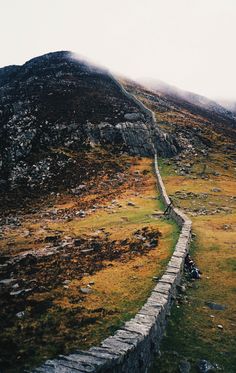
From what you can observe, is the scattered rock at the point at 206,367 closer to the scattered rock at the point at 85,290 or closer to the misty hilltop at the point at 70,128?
the scattered rock at the point at 85,290

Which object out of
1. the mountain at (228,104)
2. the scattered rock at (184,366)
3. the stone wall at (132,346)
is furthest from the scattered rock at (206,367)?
the mountain at (228,104)

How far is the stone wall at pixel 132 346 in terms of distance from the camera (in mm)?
7824

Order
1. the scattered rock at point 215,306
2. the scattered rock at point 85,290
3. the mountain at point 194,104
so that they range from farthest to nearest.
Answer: the mountain at point 194,104, the scattered rock at point 85,290, the scattered rock at point 215,306

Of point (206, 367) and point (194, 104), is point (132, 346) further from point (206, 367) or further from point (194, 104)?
point (194, 104)

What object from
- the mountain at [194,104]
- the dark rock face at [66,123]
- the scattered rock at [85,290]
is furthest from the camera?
the mountain at [194,104]

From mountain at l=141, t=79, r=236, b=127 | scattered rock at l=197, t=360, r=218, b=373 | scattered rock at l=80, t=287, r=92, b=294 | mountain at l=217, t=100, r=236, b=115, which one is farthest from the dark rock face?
mountain at l=217, t=100, r=236, b=115

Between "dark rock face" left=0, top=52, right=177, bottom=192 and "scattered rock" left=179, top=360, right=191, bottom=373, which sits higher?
"dark rock face" left=0, top=52, right=177, bottom=192

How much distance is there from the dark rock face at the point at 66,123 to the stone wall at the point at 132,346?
34.6m

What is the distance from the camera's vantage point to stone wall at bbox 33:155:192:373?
782 centimetres

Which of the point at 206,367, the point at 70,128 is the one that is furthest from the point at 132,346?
the point at 70,128

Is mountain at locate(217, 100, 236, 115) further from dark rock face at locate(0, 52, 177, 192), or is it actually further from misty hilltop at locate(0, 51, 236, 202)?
dark rock face at locate(0, 52, 177, 192)

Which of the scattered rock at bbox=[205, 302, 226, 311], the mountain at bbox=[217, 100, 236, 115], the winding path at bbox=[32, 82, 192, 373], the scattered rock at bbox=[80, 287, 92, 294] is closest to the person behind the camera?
the winding path at bbox=[32, 82, 192, 373]

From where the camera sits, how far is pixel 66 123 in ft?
194

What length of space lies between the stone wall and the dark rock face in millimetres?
34625
